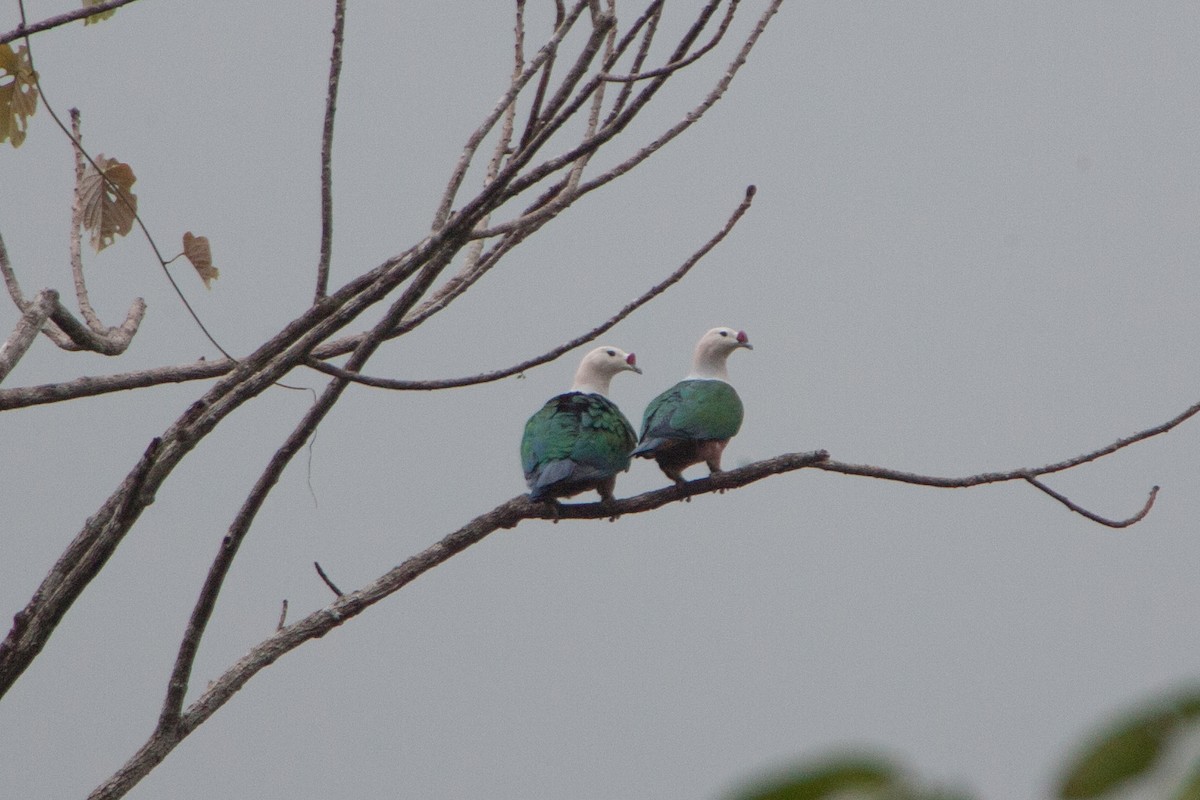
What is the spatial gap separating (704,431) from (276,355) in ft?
8.17

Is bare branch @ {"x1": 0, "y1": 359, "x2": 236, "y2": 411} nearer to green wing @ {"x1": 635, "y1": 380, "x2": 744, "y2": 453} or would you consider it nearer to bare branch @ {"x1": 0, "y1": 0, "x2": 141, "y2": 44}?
bare branch @ {"x1": 0, "y1": 0, "x2": 141, "y2": 44}

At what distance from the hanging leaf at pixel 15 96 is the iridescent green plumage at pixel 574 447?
6.15 ft

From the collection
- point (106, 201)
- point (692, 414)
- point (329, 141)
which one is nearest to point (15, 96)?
point (106, 201)

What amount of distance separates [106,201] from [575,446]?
176 cm

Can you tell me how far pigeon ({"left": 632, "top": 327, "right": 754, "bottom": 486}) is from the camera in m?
5.04

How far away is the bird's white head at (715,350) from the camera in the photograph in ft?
19.5

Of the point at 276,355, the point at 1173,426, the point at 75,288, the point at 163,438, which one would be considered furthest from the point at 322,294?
the point at 1173,426

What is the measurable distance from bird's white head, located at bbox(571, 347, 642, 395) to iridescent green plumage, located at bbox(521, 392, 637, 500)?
666 millimetres

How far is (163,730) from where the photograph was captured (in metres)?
3.02

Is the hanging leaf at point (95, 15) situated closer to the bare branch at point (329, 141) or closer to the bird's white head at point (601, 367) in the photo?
the bare branch at point (329, 141)

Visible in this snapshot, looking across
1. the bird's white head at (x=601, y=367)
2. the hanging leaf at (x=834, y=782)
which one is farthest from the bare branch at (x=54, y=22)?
the bird's white head at (x=601, y=367)

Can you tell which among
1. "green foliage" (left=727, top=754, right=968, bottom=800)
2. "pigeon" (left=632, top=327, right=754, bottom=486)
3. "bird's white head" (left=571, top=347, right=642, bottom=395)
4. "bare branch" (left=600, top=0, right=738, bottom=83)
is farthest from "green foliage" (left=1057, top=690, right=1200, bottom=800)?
"bird's white head" (left=571, top=347, right=642, bottom=395)

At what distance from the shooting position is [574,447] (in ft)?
15.7

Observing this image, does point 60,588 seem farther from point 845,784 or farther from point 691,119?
point 845,784
